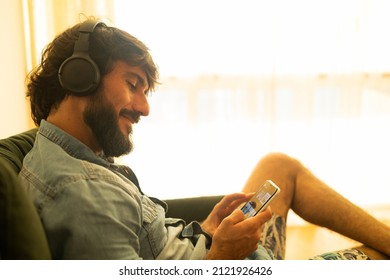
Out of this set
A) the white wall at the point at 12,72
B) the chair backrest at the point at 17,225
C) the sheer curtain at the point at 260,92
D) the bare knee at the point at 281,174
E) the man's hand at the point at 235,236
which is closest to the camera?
the chair backrest at the point at 17,225

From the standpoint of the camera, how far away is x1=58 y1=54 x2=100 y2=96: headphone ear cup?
72cm

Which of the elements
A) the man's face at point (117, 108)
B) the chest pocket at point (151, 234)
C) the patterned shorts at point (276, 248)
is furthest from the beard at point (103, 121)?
the patterned shorts at point (276, 248)

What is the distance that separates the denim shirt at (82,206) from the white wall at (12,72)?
100cm

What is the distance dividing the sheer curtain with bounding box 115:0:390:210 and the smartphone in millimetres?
1015

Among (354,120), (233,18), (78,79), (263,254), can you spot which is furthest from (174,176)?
(78,79)

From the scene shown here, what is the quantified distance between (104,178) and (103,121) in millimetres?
143

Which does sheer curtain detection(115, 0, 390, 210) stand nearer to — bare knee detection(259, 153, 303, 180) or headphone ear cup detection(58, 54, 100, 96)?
bare knee detection(259, 153, 303, 180)

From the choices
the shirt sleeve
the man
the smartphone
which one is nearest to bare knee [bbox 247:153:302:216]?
the man

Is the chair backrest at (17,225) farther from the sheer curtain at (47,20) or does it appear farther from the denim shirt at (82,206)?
the sheer curtain at (47,20)

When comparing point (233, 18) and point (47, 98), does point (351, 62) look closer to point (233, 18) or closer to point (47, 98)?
point (233, 18)

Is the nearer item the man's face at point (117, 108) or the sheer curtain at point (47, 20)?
the man's face at point (117, 108)

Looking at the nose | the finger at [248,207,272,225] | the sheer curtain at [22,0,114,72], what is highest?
the sheer curtain at [22,0,114,72]

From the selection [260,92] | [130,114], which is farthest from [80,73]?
[260,92]

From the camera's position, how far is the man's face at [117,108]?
0.75 m
